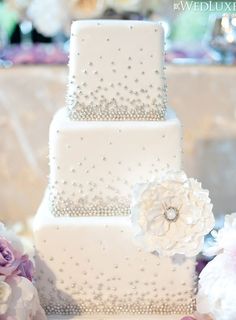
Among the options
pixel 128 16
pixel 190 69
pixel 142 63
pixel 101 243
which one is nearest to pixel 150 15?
pixel 128 16

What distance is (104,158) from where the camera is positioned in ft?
5.00

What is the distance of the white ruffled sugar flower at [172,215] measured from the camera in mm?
1462

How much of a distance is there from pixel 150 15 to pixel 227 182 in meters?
0.80

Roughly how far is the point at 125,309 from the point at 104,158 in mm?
368

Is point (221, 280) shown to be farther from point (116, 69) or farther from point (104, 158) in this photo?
point (116, 69)

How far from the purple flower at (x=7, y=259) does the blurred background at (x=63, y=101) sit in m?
1.04

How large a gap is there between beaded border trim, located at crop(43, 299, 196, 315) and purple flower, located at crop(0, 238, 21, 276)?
20 centimetres

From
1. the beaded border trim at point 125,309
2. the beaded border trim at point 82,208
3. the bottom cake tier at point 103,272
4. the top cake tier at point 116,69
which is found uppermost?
the top cake tier at point 116,69

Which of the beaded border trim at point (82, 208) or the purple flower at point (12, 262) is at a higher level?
the beaded border trim at point (82, 208)

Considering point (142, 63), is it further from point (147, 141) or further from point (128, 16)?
point (128, 16)

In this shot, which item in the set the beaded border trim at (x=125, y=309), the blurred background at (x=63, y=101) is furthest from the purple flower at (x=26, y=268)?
the blurred background at (x=63, y=101)

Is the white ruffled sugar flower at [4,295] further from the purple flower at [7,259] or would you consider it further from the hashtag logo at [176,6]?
the hashtag logo at [176,6]

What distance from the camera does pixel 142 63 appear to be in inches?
59.5

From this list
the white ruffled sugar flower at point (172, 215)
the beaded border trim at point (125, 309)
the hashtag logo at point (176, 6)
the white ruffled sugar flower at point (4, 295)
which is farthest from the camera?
the hashtag logo at point (176, 6)
